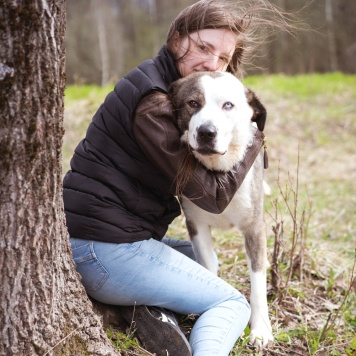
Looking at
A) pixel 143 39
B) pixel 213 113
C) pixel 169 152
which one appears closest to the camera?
pixel 169 152

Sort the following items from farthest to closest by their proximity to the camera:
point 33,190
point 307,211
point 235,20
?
point 307,211 → point 235,20 → point 33,190

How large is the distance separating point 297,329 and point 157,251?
107 centimetres

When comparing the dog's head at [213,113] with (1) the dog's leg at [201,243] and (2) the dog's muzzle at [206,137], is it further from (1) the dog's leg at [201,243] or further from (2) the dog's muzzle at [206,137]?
(1) the dog's leg at [201,243]

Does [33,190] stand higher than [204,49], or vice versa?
[204,49]

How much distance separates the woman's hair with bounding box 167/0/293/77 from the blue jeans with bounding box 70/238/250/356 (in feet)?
3.67

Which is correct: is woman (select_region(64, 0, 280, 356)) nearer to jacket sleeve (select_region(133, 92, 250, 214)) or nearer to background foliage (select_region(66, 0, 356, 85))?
jacket sleeve (select_region(133, 92, 250, 214))

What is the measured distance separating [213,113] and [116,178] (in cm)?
57

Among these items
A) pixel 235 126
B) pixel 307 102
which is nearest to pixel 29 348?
pixel 235 126

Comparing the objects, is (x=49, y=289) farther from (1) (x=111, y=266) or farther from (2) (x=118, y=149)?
(2) (x=118, y=149)

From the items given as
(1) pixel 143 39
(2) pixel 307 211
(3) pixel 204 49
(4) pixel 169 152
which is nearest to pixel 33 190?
(4) pixel 169 152

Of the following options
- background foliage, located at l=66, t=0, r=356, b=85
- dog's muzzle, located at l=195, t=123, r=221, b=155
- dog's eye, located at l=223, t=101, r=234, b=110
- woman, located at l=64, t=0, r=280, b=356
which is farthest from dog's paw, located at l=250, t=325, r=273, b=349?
background foliage, located at l=66, t=0, r=356, b=85

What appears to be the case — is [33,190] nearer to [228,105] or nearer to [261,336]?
[228,105]

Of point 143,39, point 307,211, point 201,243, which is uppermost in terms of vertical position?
point 143,39

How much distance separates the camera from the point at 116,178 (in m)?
2.27
